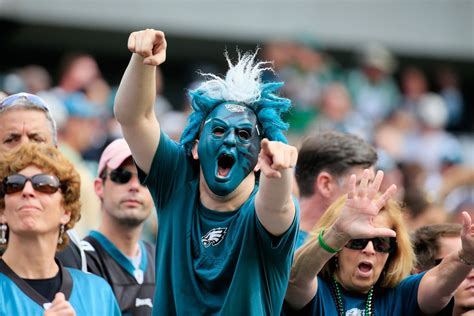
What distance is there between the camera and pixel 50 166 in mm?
5055

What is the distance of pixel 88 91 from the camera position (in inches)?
413

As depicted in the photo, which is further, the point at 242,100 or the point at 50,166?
the point at 50,166

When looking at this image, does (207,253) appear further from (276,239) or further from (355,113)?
(355,113)

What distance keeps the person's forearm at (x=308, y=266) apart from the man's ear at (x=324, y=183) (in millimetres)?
1122

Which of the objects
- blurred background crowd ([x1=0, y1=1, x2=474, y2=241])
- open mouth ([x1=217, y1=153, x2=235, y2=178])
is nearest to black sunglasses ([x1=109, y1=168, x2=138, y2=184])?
open mouth ([x1=217, y1=153, x2=235, y2=178])

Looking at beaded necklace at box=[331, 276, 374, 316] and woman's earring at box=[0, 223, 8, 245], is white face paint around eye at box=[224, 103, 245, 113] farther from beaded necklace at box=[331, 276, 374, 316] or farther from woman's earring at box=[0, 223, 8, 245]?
woman's earring at box=[0, 223, 8, 245]

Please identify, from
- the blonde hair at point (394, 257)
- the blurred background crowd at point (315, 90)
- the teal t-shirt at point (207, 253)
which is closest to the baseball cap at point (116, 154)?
the blonde hair at point (394, 257)

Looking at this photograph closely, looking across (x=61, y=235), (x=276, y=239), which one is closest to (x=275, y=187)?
(x=276, y=239)

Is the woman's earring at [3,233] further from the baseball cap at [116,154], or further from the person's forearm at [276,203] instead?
the person's forearm at [276,203]

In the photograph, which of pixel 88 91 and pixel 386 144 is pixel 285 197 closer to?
pixel 88 91

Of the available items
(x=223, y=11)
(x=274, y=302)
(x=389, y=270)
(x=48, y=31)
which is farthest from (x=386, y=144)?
(x=274, y=302)

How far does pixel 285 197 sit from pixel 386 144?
27.1 ft

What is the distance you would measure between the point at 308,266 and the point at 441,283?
0.70 meters

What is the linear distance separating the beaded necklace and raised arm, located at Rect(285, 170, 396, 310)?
255 mm
